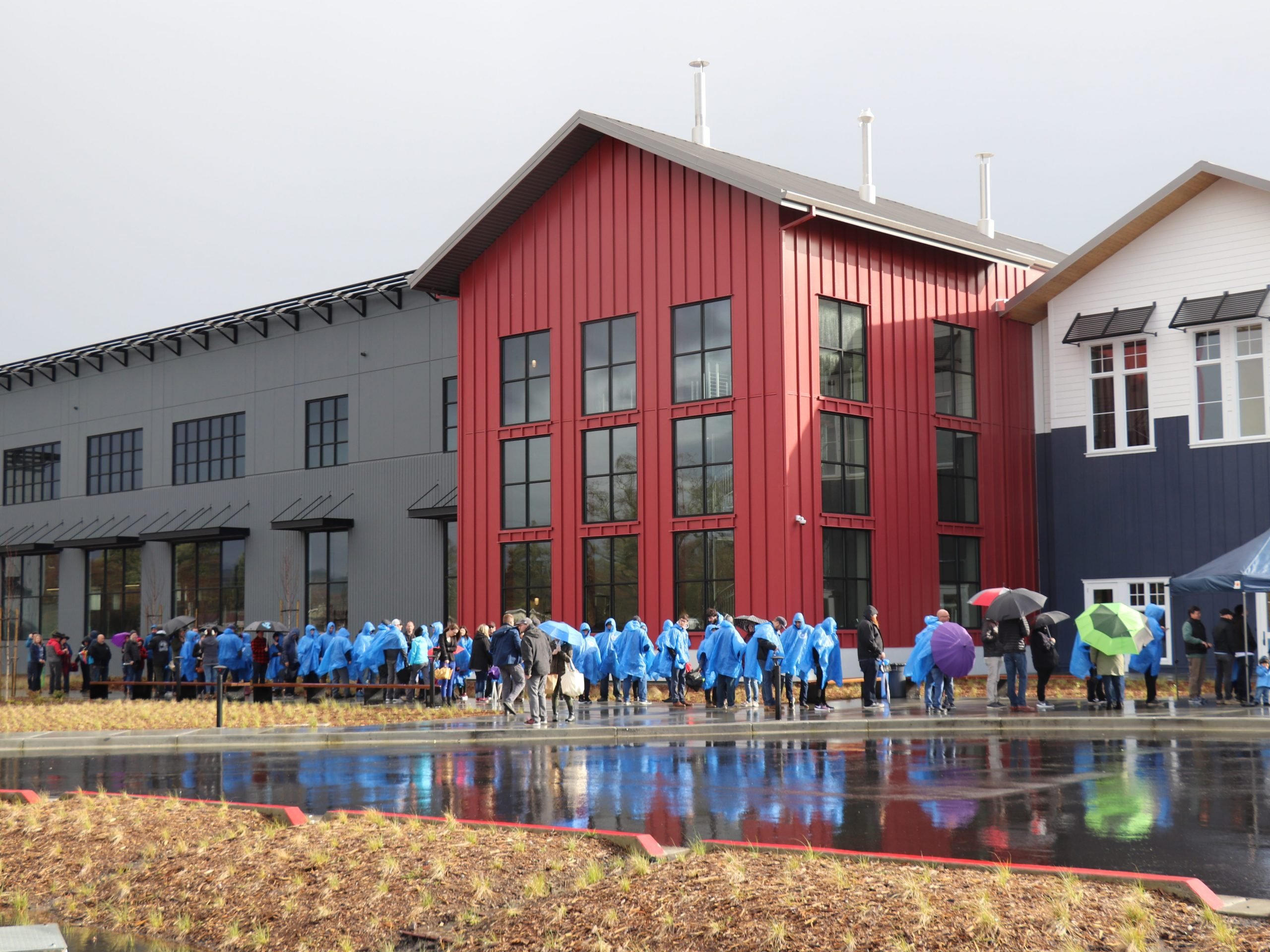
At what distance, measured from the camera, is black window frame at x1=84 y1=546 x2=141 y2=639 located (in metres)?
45.8

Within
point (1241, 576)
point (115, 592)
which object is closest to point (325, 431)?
point (115, 592)

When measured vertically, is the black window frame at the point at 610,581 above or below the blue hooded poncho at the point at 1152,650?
above

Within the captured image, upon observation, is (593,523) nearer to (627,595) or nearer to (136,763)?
(627,595)

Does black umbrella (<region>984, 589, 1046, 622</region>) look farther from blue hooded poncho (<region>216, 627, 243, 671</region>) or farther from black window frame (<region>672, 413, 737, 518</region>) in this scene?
blue hooded poncho (<region>216, 627, 243, 671</region>)

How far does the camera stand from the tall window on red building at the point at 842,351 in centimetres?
2964

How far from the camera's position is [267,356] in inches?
1678

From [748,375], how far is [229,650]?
12.7 metres

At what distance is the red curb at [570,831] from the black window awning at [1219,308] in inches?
912

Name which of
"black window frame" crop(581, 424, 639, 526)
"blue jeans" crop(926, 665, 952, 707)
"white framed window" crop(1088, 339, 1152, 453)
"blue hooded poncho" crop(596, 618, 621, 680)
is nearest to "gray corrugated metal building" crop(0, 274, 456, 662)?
"black window frame" crop(581, 424, 639, 526)

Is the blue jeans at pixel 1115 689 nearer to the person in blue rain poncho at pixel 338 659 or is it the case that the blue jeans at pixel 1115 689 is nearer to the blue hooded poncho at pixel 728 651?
the blue hooded poncho at pixel 728 651

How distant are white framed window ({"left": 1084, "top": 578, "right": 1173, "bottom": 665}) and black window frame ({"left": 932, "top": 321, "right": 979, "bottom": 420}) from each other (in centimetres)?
468

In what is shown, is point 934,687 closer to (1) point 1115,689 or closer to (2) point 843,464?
(1) point 1115,689

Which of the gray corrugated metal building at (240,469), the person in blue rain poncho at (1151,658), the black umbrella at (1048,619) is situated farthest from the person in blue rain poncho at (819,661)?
the gray corrugated metal building at (240,469)

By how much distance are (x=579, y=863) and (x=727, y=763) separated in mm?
7179
